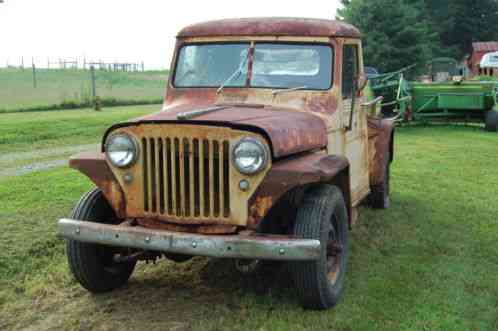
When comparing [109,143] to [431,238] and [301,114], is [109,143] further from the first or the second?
[431,238]

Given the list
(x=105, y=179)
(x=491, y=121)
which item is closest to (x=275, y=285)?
(x=105, y=179)

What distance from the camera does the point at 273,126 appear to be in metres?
4.30

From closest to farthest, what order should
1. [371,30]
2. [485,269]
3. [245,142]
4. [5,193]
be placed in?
[245,142] < [485,269] < [5,193] < [371,30]

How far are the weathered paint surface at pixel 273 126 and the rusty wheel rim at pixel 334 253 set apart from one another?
0.37m

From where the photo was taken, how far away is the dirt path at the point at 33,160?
10234mm

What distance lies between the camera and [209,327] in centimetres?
418

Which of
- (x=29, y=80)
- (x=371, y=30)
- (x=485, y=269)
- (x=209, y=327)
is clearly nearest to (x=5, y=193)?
(x=209, y=327)

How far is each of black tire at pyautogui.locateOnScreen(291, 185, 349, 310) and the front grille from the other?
52 centimetres

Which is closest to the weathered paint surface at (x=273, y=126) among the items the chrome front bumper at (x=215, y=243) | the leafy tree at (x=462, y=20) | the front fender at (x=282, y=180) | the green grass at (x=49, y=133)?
the front fender at (x=282, y=180)

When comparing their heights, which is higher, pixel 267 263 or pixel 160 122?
pixel 160 122

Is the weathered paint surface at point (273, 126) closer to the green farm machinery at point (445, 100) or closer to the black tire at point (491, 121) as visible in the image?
the green farm machinery at point (445, 100)

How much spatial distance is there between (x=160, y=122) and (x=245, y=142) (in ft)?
1.87

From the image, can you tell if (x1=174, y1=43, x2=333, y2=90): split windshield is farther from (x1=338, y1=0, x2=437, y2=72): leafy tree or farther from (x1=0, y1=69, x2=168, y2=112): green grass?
(x1=338, y1=0, x2=437, y2=72): leafy tree

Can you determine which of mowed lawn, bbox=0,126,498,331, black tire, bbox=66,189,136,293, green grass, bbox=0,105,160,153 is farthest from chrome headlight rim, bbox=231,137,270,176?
green grass, bbox=0,105,160,153
